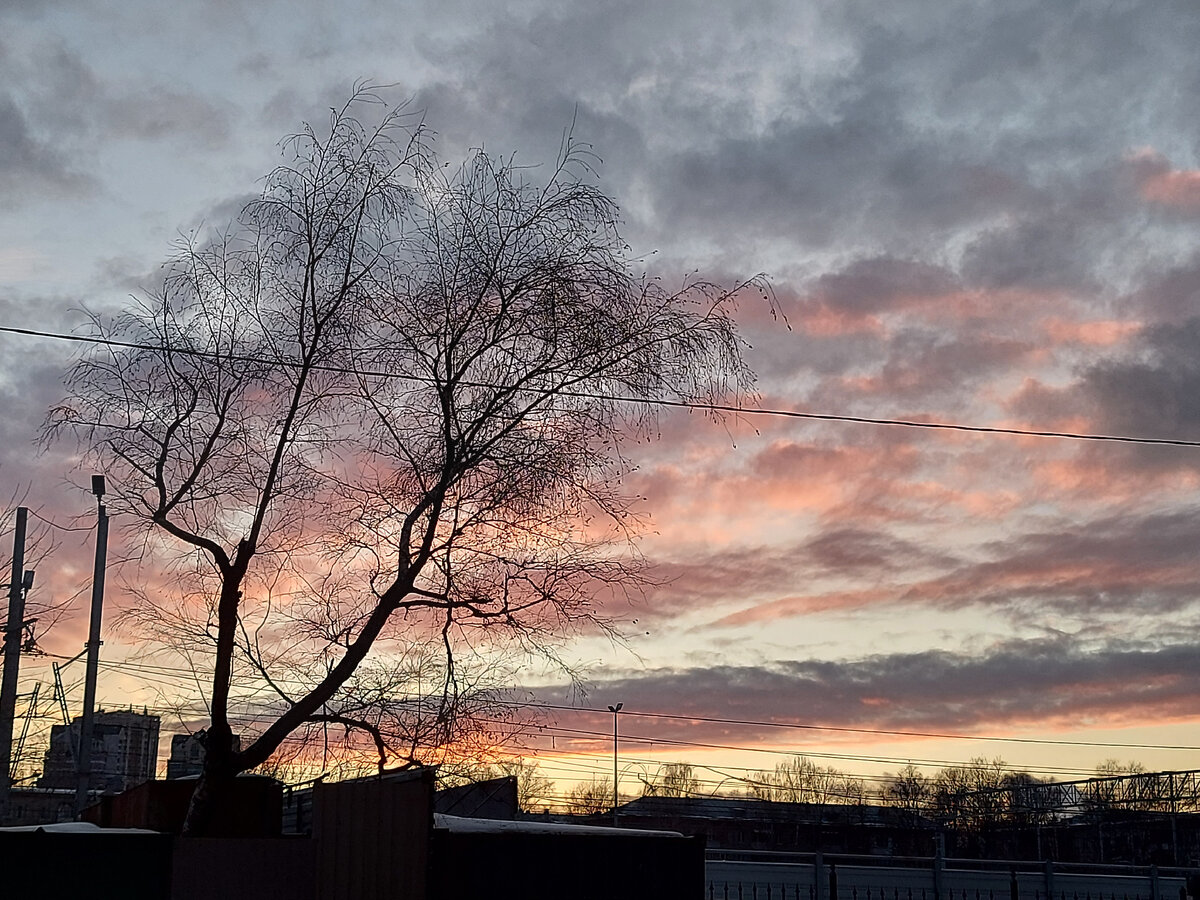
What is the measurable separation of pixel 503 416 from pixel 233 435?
10.5 feet

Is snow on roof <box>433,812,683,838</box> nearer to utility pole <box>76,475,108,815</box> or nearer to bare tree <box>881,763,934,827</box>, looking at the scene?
utility pole <box>76,475,108,815</box>

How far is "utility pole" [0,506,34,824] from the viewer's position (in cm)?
2361

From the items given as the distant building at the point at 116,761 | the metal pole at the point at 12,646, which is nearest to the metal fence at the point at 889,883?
the metal pole at the point at 12,646

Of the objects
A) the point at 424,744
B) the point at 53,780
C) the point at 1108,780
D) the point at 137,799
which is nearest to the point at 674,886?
the point at 424,744

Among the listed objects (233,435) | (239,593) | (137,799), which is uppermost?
(233,435)

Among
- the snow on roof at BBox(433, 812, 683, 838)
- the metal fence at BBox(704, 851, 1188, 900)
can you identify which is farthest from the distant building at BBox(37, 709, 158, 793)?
the metal fence at BBox(704, 851, 1188, 900)

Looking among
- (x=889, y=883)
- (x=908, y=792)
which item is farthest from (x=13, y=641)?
(x=908, y=792)

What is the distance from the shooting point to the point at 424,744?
14.2 meters

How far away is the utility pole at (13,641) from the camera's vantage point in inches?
930

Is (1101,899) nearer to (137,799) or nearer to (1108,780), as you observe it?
(137,799)

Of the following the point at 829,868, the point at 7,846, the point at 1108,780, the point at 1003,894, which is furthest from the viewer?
the point at 1108,780

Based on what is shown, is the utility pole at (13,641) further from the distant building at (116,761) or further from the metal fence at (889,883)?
the distant building at (116,761)

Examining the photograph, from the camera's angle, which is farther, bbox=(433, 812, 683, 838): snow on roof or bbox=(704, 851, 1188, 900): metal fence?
bbox=(704, 851, 1188, 900): metal fence

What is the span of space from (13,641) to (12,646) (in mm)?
138
